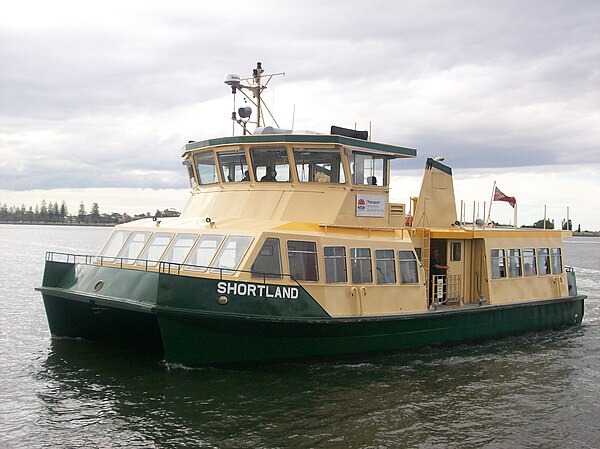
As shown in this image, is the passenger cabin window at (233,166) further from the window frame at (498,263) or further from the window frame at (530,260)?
the window frame at (530,260)

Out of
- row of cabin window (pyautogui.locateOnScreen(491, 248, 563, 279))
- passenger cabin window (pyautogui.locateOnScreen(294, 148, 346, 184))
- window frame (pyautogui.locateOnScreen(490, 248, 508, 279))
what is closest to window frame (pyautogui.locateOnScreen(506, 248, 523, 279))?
row of cabin window (pyautogui.locateOnScreen(491, 248, 563, 279))

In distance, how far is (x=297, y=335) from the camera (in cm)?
1169

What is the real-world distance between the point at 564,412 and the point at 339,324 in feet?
13.7

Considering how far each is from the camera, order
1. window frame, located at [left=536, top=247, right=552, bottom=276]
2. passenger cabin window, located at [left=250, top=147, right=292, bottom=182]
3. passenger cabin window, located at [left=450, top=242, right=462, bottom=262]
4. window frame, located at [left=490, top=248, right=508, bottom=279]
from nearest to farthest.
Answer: passenger cabin window, located at [left=250, top=147, right=292, bottom=182] < passenger cabin window, located at [left=450, top=242, right=462, bottom=262] < window frame, located at [left=490, top=248, right=508, bottom=279] < window frame, located at [left=536, top=247, right=552, bottom=276]

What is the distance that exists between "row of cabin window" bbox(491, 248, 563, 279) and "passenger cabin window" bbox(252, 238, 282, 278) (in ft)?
21.6

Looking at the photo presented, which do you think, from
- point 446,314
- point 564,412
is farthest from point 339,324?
point 564,412

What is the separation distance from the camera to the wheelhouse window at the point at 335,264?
1225 cm

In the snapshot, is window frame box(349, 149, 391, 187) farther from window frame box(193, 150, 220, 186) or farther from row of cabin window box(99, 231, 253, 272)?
row of cabin window box(99, 231, 253, 272)

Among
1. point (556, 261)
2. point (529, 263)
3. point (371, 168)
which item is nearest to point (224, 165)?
point (371, 168)

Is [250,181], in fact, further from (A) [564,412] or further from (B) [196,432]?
(A) [564,412]

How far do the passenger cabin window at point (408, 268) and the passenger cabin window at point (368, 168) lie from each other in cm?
172

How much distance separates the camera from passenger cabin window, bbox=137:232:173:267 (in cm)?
1280

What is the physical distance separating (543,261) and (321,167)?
780 centimetres

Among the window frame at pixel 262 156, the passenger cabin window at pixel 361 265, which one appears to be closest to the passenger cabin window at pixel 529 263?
the passenger cabin window at pixel 361 265
